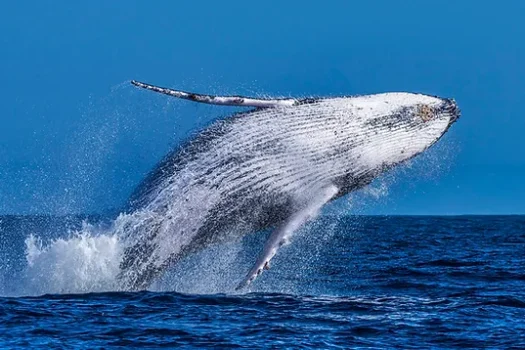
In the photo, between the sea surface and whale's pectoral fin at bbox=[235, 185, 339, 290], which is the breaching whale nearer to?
whale's pectoral fin at bbox=[235, 185, 339, 290]

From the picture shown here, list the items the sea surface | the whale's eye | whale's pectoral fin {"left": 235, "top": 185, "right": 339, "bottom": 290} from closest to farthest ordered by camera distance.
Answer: the sea surface < the whale's eye < whale's pectoral fin {"left": 235, "top": 185, "right": 339, "bottom": 290}

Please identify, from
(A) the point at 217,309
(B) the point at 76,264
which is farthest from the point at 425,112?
(B) the point at 76,264

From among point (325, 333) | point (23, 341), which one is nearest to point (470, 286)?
point (325, 333)

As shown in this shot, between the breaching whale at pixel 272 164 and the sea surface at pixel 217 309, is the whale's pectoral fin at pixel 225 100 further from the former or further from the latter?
the sea surface at pixel 217 309

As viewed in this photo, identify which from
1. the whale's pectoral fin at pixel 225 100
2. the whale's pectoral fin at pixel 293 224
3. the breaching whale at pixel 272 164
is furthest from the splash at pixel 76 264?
the whale's pectoral fin at pixel 225 100

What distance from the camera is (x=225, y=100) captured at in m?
15.1

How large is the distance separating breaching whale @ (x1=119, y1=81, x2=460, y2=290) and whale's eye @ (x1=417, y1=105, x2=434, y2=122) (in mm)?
17

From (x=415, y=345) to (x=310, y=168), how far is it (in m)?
3.92

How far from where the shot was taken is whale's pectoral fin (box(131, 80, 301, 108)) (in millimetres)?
14867

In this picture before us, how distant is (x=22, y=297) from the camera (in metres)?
16.7

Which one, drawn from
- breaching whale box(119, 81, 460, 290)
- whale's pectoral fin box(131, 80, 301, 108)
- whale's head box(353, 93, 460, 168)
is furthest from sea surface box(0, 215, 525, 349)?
whale's pectoral fin box(131, 80, 301, 108)

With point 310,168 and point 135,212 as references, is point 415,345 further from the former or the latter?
point 135,212

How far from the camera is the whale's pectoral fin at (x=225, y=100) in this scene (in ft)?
48.8

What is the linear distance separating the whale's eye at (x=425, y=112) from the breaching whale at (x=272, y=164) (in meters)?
0.02
